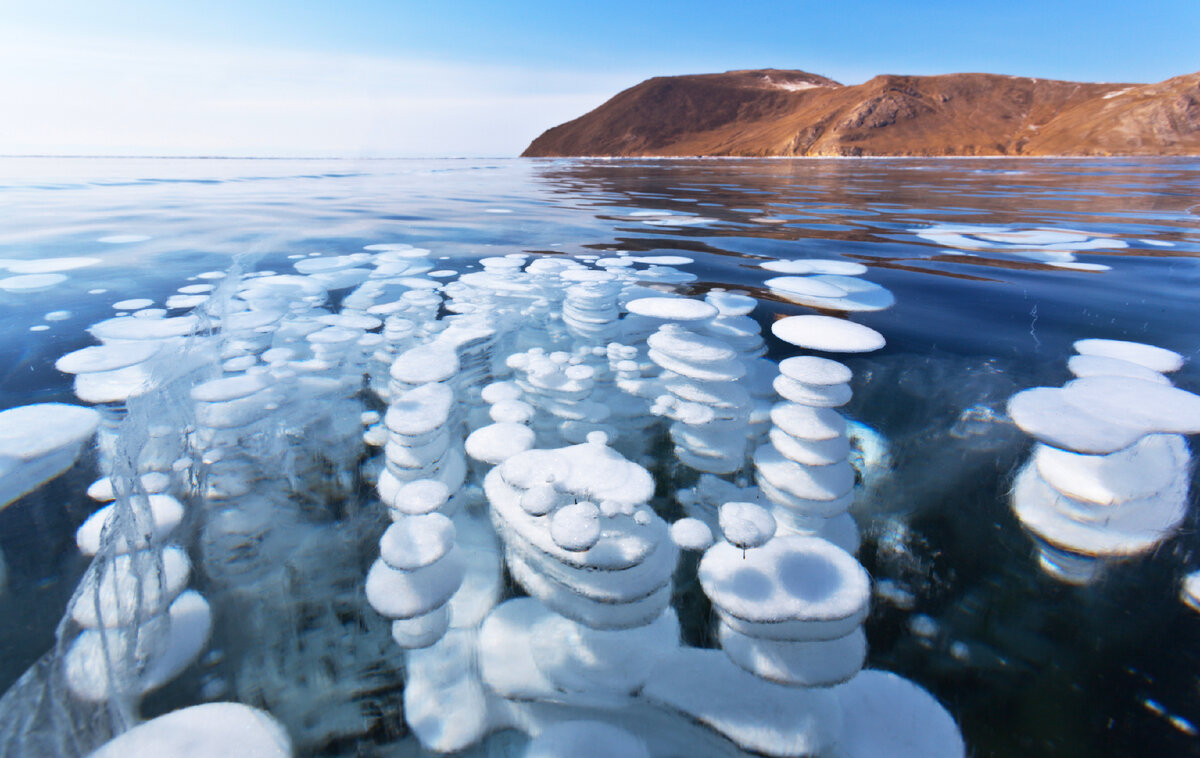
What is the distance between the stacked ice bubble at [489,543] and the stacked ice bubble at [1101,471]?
2.07 feet

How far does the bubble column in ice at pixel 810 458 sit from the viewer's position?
1746 mm

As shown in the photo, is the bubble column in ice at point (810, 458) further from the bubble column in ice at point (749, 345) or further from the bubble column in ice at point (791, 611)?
the bubble column in ice at point (791, 611)

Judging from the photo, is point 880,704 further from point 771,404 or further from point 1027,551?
point 771,404

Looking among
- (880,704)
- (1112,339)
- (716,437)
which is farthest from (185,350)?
(1112,339)

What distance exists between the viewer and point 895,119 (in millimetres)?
73375

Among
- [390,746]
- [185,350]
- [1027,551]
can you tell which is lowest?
[390,746]

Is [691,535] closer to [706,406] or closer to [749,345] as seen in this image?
[706,406]

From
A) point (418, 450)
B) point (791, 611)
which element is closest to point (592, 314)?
point (418, 450)

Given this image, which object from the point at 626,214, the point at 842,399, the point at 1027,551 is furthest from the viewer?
the point at 626,214

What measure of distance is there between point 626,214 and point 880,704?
8.05 metres

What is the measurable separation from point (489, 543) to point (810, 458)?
124 centimetres

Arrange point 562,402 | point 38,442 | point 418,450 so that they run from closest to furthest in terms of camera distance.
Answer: point 38,442, point 418,450, point 562,402

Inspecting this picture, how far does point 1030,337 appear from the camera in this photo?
9.00 ft

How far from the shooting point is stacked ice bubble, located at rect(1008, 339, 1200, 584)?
1.52m
